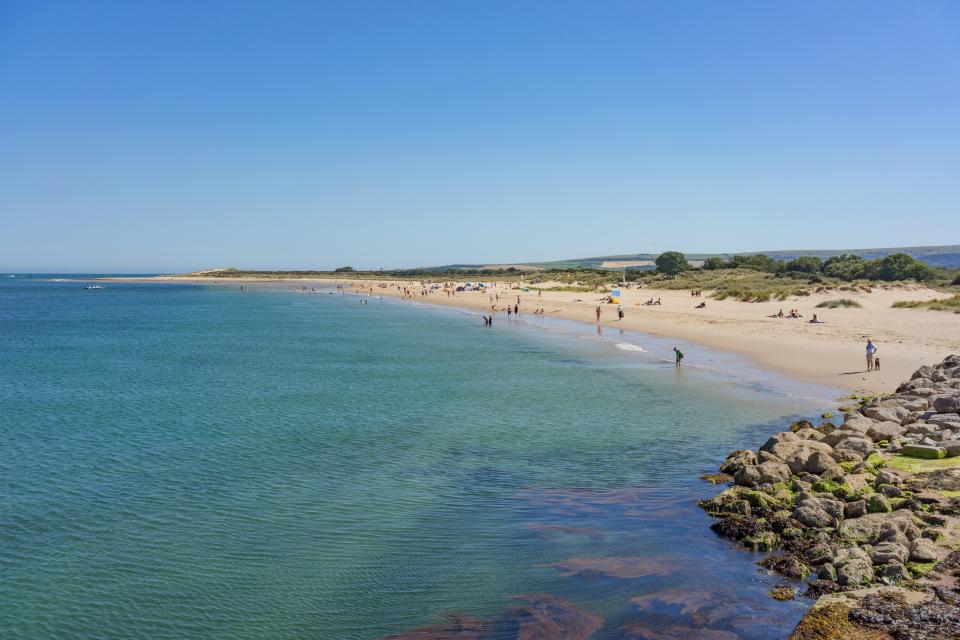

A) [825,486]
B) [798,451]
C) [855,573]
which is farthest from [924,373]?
[855,573]

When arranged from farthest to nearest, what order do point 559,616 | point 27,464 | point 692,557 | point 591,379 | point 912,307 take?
point 912,307 < point 591,379 < point 27,464 < point 692,557 < point 559,616

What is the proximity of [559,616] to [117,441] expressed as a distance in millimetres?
16127

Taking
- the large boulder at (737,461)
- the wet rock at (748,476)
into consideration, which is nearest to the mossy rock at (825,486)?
the wet rock at (748,476)

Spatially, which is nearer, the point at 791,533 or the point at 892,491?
the point at 791,533

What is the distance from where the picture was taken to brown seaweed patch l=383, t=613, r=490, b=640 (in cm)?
931

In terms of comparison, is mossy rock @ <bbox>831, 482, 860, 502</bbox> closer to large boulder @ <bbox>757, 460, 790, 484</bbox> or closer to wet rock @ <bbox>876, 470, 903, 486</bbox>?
wet rock @ <bbox>876, 470, 903, 486</bbox>

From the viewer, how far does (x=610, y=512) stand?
13992mm

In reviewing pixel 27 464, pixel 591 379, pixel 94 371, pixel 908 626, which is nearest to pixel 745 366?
pixel 591 379

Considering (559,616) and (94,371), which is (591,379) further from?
(94,371)

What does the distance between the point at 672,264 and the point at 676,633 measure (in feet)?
328

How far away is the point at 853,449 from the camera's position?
52.4ft

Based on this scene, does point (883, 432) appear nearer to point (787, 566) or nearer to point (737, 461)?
point (737, 461)

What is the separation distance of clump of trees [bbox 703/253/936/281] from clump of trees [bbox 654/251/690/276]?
3.93 m

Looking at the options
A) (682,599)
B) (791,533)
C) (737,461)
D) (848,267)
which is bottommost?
(682,599)
